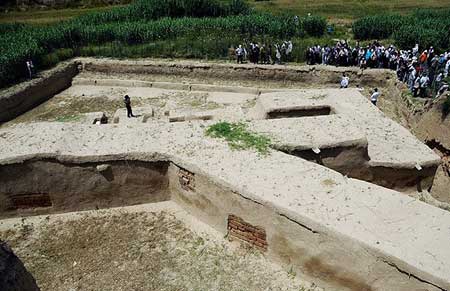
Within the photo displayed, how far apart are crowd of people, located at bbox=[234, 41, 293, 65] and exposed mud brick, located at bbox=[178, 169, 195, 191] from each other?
11.6 metres

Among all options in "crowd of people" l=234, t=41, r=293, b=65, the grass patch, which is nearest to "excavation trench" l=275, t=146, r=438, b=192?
the grass patch

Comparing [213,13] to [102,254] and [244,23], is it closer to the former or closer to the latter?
[244,23]

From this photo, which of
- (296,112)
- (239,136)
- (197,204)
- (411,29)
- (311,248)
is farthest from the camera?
(411,29)

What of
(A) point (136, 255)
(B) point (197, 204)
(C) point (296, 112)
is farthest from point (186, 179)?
(C) point (296, 112)

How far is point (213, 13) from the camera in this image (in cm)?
2723

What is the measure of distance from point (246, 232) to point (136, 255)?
1969 mm

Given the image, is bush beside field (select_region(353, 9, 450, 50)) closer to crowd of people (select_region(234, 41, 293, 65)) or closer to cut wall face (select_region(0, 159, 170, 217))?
crowd of people (select_region(234, 41, 293, 65))

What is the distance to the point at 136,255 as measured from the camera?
23.1 feet

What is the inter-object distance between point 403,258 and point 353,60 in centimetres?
1375

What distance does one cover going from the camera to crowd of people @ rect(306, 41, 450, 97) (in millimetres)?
13844

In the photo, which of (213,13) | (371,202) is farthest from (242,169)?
(213,13)

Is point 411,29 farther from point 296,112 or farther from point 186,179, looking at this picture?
point 186,179

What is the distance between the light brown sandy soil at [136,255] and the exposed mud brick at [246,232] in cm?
16

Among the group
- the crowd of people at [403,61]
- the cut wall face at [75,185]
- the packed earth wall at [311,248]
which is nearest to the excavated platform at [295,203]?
the packed earth wall at [311,248]
